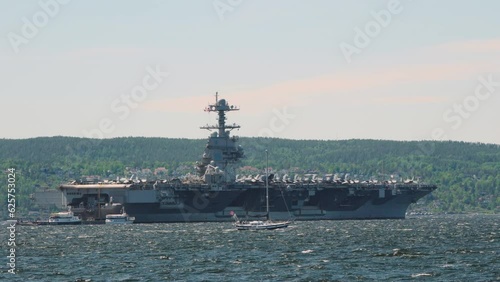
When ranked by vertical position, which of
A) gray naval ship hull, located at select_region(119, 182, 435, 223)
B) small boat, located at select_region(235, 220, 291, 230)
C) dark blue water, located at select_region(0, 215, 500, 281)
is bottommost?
dark blue water, located at select_region(0, 215, 500, 281)

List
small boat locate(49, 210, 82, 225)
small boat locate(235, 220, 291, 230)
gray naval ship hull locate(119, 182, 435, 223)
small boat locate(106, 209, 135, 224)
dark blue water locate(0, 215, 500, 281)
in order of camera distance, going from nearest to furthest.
→ dark blue water locate(0, 215, 500, 281) < small boat locate(235, 220, 291, 230) < small boat locate(106, 209, 135, 224) < gray naval ship hull locate(119, 182, 435, 223) < small boat locate(49, 210, 82, 225)

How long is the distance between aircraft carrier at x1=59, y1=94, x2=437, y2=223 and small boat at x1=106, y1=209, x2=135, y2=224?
83cm

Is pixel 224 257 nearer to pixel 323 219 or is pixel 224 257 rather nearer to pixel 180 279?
pixel 180 279

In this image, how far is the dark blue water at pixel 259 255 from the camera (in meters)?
57.5

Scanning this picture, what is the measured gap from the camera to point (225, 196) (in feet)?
385

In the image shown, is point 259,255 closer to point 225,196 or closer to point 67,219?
point 225,196

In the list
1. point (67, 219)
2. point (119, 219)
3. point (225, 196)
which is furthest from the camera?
point (67, 219)

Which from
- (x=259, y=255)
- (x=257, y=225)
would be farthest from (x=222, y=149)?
(x=259, y=255)

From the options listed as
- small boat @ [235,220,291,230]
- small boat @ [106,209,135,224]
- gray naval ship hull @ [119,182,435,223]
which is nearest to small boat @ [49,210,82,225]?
small boat @ [106,209,135,224]

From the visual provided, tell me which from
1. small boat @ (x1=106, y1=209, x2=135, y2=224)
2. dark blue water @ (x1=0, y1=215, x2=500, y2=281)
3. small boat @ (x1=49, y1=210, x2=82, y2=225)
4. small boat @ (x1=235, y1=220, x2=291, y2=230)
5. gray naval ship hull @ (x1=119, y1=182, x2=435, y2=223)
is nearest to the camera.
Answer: dark blue water @ (x1=0, y1=215, x2=500, y2=281)

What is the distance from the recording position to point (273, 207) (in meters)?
120

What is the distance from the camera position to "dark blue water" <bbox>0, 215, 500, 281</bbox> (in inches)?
2264

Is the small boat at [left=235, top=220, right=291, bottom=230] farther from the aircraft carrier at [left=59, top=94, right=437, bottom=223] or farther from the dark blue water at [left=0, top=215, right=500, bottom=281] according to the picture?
the aircraft carrier at [left=59, top=94, right=437, bottom=223]

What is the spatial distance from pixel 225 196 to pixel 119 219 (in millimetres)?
11254
